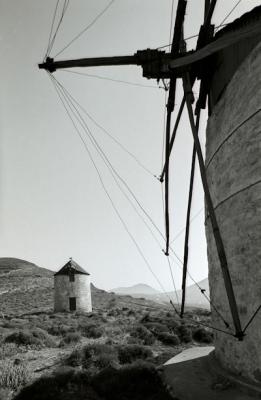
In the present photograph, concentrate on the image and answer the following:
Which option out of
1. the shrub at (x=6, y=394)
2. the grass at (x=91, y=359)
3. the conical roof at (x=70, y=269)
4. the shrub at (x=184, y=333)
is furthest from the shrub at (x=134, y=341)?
the conical roof at (x=70, y=269)

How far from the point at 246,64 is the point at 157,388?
7.03 metres

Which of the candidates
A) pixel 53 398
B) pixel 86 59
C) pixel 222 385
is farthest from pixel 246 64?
pixel 53 398

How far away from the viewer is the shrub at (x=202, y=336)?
1471 cm

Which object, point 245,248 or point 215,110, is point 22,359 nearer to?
point 245,248

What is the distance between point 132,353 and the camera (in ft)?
36.0

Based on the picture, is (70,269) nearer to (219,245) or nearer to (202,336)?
(202,336)

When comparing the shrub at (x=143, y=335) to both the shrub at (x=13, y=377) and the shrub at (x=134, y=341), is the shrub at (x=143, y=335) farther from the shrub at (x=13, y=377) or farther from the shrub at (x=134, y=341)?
the shrub at (x=13, y=377)

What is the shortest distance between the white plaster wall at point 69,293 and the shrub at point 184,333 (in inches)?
632

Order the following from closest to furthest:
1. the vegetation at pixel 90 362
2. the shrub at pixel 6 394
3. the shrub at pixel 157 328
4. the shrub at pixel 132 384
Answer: the shrub at pixel 132 384 → the shrub at pixel 6 394 → the vegetation at pixel 90 362 → the shrub at pixel 157 328

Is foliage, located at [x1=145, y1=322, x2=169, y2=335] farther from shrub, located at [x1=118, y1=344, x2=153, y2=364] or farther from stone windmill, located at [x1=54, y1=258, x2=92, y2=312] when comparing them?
stone windmill, located at [x1=54, y1=258, x2=92, y2=312]

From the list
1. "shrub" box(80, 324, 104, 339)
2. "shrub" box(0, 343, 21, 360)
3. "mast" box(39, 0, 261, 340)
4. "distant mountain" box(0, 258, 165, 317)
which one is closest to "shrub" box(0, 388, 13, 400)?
"shrub" box(0, 343, 21, 360)

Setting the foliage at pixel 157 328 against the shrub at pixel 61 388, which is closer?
the shrub at pixel 61 388

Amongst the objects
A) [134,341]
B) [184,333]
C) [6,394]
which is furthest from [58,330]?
[6,394]

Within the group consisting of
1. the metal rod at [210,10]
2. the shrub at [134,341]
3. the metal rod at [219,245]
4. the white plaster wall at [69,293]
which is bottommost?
the shrub at [134,341]
